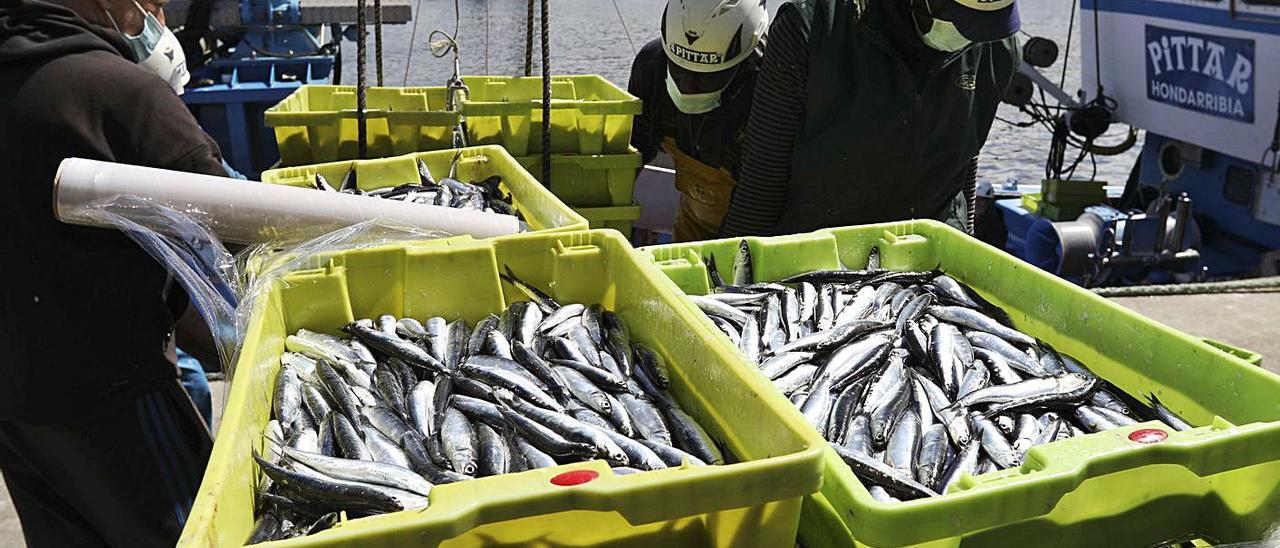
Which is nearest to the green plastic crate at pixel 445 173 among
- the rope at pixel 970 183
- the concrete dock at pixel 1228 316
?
the concrete dock at pixel 1228 316

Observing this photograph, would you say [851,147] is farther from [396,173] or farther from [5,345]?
[5,345]

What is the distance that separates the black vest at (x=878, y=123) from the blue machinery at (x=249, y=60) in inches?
223

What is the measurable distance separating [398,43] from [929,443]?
76.7 ft

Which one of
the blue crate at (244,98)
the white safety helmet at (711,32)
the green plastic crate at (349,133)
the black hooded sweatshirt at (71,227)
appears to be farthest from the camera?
the blue crate at (244,98)

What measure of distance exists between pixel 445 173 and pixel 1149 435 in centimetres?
297

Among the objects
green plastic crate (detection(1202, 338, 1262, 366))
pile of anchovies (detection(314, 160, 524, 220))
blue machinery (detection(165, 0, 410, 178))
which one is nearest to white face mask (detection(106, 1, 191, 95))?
pile of anchovies (detection(314, 160, 524, 220))

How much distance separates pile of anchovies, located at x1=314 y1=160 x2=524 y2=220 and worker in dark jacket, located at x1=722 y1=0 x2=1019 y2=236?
0.95 meters

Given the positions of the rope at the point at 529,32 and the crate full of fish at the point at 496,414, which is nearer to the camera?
the crate full of fish at the point at 496,414

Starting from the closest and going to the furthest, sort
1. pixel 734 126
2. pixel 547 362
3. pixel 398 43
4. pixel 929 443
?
pixel 929 443 < pixel 547 362 < pixel 734 126 < pixel 398 43

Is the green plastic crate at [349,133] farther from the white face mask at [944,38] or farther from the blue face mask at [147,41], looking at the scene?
the white face mask at [944,38]

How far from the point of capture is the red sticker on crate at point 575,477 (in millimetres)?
1380

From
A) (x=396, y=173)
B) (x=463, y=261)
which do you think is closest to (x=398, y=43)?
(x=396, y=173)

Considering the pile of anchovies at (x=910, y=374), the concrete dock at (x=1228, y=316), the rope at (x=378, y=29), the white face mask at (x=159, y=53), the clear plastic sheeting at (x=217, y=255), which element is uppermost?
the rope at (x=378, y=29)

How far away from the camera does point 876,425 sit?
2023mm
